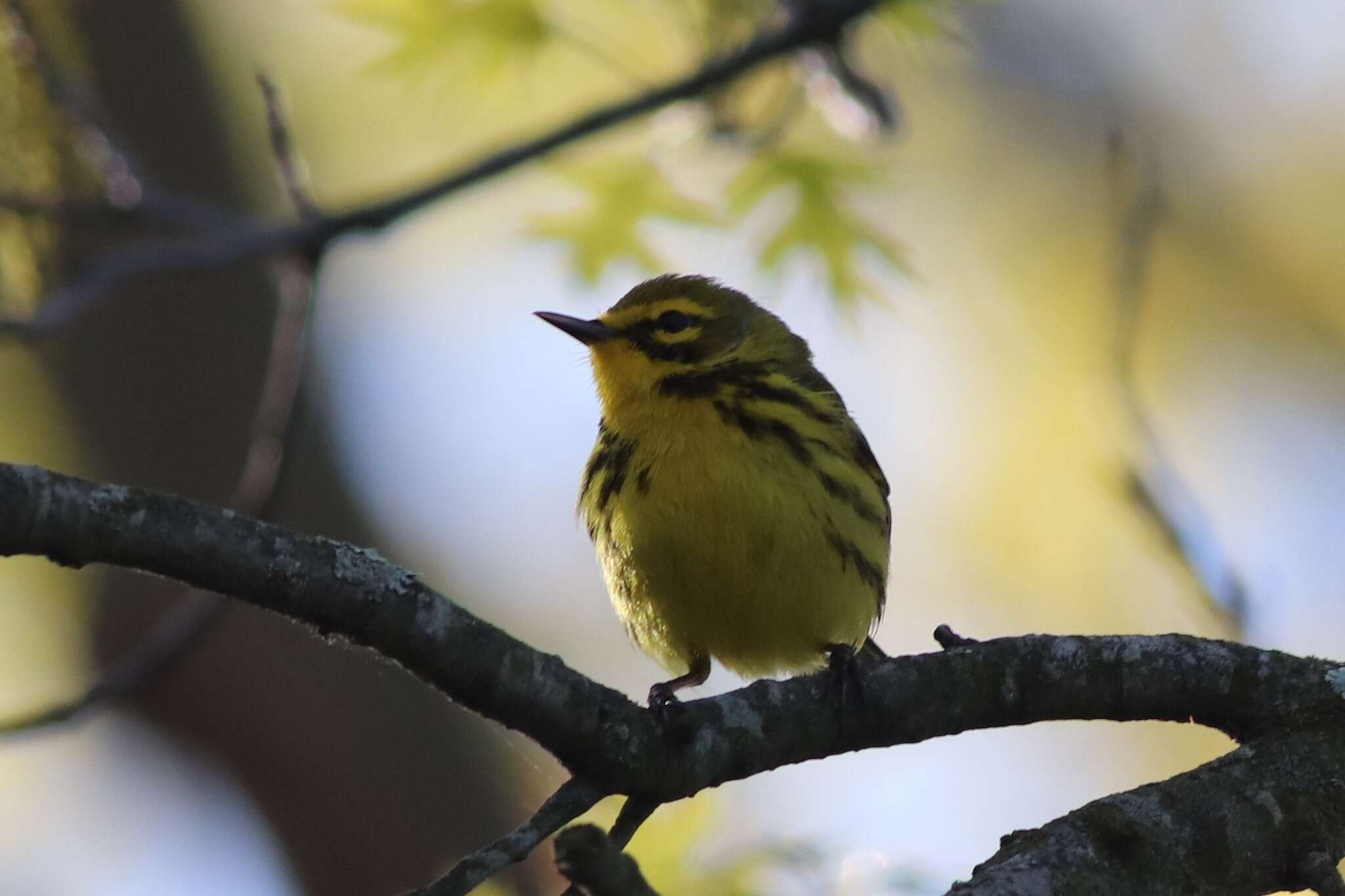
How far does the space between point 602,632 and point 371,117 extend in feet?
10.2

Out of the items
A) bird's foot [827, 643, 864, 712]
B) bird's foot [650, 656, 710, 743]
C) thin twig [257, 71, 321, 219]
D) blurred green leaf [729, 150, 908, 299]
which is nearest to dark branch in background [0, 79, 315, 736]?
thin twig [257, 71, 321, 219]

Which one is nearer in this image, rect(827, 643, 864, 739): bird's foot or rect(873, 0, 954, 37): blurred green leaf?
rect(827, 643, 864, 739): bird's foot

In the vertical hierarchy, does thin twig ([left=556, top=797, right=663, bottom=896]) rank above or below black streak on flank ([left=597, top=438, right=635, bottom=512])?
below

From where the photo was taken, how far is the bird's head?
179 inches

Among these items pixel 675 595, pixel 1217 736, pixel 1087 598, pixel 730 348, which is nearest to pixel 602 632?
pixel 1087 598

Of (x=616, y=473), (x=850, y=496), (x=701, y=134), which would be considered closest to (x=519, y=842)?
(x=616, y=473)

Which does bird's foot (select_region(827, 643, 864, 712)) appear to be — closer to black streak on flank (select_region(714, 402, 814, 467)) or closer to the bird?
the bird

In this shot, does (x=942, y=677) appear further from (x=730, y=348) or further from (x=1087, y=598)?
(x=1087, y=598)

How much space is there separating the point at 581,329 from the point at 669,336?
10.4 inches

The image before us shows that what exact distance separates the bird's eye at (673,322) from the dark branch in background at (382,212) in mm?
674

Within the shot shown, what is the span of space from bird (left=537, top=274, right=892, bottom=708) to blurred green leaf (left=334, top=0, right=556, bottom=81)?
0.92 m

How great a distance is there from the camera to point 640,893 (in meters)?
2.00

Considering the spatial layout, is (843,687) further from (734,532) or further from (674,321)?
(674,321)

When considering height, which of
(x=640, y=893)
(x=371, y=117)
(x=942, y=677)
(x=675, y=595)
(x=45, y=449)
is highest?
(x=371, y=117)
